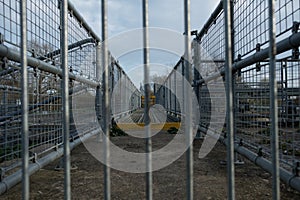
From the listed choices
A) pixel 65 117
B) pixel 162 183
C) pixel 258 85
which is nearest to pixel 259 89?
pixel 258 85

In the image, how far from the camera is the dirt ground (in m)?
2.60

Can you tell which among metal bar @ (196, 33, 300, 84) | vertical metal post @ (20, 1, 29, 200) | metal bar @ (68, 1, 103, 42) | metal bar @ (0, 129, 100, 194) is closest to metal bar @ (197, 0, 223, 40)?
metal bar @ (196, 33, 300, 84)

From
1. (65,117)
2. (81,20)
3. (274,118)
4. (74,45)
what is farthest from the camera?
(81,20)

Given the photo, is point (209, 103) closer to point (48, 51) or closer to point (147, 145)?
point (48, 51)

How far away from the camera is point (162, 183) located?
9.60 ft

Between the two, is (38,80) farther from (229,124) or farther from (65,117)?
(229,124)

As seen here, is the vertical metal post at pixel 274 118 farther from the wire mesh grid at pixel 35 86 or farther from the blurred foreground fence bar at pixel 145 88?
the wire mesh grid at pixel 35 86

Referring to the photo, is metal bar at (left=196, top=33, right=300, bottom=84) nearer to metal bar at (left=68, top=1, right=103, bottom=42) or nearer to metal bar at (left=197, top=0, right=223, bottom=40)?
metal bar at (left=197, top=0, right=223, bottom=40)

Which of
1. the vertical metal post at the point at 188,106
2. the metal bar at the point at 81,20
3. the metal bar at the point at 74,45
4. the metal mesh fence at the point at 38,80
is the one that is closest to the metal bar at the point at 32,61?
the metal mesh fence at the point at 38,80

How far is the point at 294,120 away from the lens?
2.70 meters

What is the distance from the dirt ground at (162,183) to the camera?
8.54 ft

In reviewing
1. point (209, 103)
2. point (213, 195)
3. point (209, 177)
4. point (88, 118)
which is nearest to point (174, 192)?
point (213, 195)

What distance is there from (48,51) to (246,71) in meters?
2.60

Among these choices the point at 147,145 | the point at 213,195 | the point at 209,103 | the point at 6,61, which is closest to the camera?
the point at 147,145
